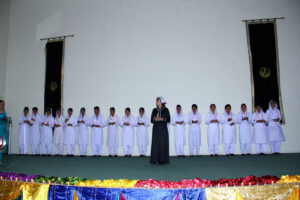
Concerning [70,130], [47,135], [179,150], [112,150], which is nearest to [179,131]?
[179,150]

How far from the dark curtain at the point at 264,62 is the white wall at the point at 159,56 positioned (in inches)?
11.0

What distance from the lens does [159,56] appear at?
9.01 m

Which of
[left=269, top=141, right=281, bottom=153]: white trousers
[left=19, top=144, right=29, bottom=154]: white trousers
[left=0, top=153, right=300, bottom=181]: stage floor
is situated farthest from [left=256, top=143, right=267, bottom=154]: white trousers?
[left=19, top=144, right=29, bottom=154]: white trousers

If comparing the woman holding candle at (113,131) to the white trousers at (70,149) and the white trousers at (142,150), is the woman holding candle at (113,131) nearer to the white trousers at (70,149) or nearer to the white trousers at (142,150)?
the white trousers at (142,150)

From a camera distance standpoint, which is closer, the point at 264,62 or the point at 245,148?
the point at 245,148

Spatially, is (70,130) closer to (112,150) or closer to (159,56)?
(112,150)

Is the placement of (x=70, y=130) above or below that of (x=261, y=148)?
above

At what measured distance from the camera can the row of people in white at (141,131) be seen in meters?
7.84

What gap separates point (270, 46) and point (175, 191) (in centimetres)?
779

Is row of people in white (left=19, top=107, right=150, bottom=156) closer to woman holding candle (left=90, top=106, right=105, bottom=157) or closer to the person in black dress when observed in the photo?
woman holding candle (left=90, top=106, right=105, bottom=157)

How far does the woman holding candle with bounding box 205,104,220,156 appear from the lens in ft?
26.1

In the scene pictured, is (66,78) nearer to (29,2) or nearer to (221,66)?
(29,2)

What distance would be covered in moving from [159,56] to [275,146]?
505 cm

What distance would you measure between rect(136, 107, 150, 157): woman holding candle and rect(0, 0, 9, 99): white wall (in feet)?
20.0
